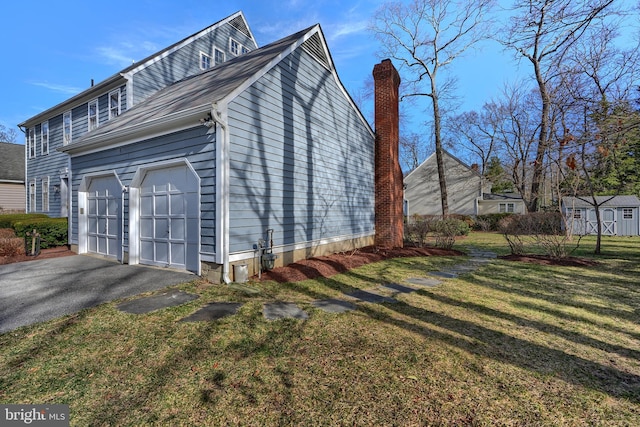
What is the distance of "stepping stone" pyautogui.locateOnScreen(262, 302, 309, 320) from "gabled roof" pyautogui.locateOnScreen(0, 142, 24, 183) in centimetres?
2680

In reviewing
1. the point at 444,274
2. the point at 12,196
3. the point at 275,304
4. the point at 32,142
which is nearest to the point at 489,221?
the point at 444,274

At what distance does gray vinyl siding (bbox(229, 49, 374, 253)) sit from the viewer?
6.61 meters

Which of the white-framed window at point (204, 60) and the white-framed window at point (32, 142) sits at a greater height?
the white-framed window at point (204, 60)

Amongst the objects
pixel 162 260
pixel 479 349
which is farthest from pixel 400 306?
pixel 162 260

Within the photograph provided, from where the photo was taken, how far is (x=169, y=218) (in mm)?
7074

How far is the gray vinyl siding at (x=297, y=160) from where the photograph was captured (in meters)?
6.61

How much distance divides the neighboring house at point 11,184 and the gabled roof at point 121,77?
21.9 feet

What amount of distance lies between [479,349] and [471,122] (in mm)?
30881

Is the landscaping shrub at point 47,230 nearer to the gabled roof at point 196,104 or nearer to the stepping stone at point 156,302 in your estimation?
the gabled roof at point 196,104

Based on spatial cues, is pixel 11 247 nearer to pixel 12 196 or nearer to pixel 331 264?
pixel 331 264

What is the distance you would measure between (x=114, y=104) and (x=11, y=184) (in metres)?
16.1

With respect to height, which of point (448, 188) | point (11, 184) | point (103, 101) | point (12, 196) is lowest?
point (12, 196)

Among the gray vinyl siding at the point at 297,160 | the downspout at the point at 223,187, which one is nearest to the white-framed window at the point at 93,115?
the gray vinyl siding at the point at 297,160

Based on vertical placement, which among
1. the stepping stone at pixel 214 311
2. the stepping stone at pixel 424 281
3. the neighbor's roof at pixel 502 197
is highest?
the neighbor's roof at pixel 502 197
